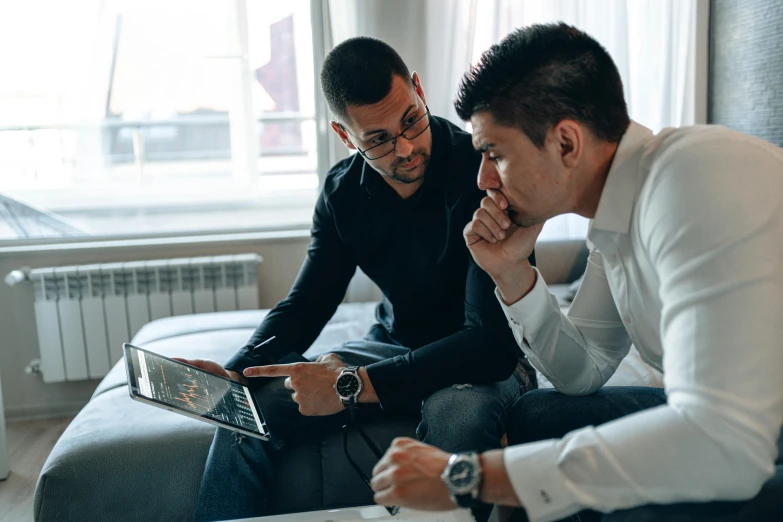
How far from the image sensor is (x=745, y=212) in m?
0.96

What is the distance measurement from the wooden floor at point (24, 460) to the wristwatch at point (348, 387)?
1201mm

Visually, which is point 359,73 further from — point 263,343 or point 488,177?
point 263,343

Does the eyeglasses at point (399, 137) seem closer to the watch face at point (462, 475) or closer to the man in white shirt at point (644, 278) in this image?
the man in white shirt at point (644, 278)

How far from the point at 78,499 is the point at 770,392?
1344 millimetres

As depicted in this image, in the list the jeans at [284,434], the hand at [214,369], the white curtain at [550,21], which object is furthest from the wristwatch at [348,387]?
the white curtain at [550,21]

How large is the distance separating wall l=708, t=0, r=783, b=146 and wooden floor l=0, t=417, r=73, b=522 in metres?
2.76

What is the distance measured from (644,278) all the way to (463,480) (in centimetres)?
46

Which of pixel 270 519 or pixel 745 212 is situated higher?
pixel 745 212

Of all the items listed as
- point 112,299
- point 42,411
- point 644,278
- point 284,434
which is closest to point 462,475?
point 644,278

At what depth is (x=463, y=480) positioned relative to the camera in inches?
37.2

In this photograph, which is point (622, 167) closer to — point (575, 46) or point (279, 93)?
point (575, 46)

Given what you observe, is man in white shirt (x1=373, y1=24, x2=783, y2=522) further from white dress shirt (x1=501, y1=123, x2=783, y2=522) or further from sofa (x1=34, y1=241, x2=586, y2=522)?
sofa (x1=34, y1=241, x2=586, y2=522)

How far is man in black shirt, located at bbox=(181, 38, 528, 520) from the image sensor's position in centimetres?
145

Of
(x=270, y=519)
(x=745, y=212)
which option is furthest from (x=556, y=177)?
(x=270, y=519)
